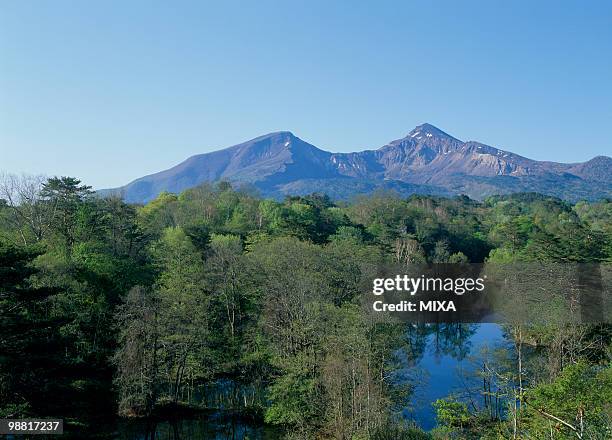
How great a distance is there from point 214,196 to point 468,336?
120ft

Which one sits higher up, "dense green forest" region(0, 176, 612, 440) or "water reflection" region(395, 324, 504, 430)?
"dense green forest" region(0, 176, 612, 440)

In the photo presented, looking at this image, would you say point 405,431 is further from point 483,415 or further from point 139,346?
point 139,346

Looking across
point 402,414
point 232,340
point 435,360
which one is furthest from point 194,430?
point 435,360

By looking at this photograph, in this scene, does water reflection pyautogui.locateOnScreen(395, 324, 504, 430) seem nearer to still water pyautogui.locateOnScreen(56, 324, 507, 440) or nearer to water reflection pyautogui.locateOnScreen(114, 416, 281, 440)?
still water pyautogui.locateOnScreen(56, 324, 507, 440)

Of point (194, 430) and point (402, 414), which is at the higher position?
point (402, 414)

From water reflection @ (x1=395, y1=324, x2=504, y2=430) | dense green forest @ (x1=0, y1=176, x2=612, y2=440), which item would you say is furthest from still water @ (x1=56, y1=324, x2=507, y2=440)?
dense green forest @ (x1=0, y1=176, x2=612, y2=440)

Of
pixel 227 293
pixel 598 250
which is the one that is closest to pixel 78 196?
pixel 227 293

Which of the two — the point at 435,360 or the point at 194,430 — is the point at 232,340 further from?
the point at 435,360

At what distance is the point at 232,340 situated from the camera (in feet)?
81.6

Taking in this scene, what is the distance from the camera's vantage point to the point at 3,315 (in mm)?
14242

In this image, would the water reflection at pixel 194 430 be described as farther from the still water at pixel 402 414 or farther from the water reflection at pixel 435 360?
the water reflection at pixel 435 360

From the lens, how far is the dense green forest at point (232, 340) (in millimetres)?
14719

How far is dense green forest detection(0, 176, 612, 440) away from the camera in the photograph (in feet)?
48.3

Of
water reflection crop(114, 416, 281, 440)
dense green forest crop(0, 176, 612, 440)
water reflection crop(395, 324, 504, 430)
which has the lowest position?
water reflection crop(114, 416, 281, 440)
